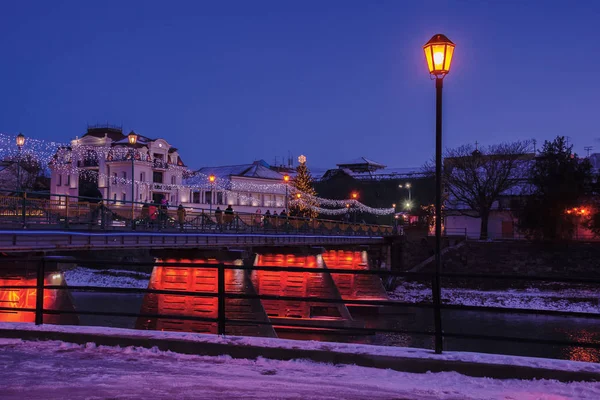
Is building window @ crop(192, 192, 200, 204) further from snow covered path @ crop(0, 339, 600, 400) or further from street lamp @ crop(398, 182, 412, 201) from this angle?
snow covered path @ crop(0, 339, 600, 400)

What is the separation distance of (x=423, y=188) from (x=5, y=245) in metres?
70.7

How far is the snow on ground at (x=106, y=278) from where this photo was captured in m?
53.2

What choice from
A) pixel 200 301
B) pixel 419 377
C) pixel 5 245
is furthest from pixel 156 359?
pixel 200 301

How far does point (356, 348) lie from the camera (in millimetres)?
7691

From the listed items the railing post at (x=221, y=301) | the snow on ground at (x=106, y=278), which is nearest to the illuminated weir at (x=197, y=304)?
the railing post at (x=221, y=301)

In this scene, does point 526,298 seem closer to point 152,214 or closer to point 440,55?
point 152,214

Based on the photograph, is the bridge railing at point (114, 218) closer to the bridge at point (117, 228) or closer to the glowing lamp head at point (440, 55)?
the bridge at point (117, 228)

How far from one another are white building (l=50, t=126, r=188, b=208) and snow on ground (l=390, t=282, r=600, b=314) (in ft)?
89.6

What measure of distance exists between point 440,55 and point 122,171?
191 ft

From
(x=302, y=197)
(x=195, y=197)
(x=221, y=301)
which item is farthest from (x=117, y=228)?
(x=195, y=197)

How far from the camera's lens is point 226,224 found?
32281 millimetres

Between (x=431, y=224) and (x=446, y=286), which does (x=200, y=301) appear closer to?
(x=446, y=286)

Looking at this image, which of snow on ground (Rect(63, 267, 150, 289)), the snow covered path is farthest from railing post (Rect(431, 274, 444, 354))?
snow on ground (Rect(63, 267, 150, 289))

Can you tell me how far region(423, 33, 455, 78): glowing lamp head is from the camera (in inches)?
380
